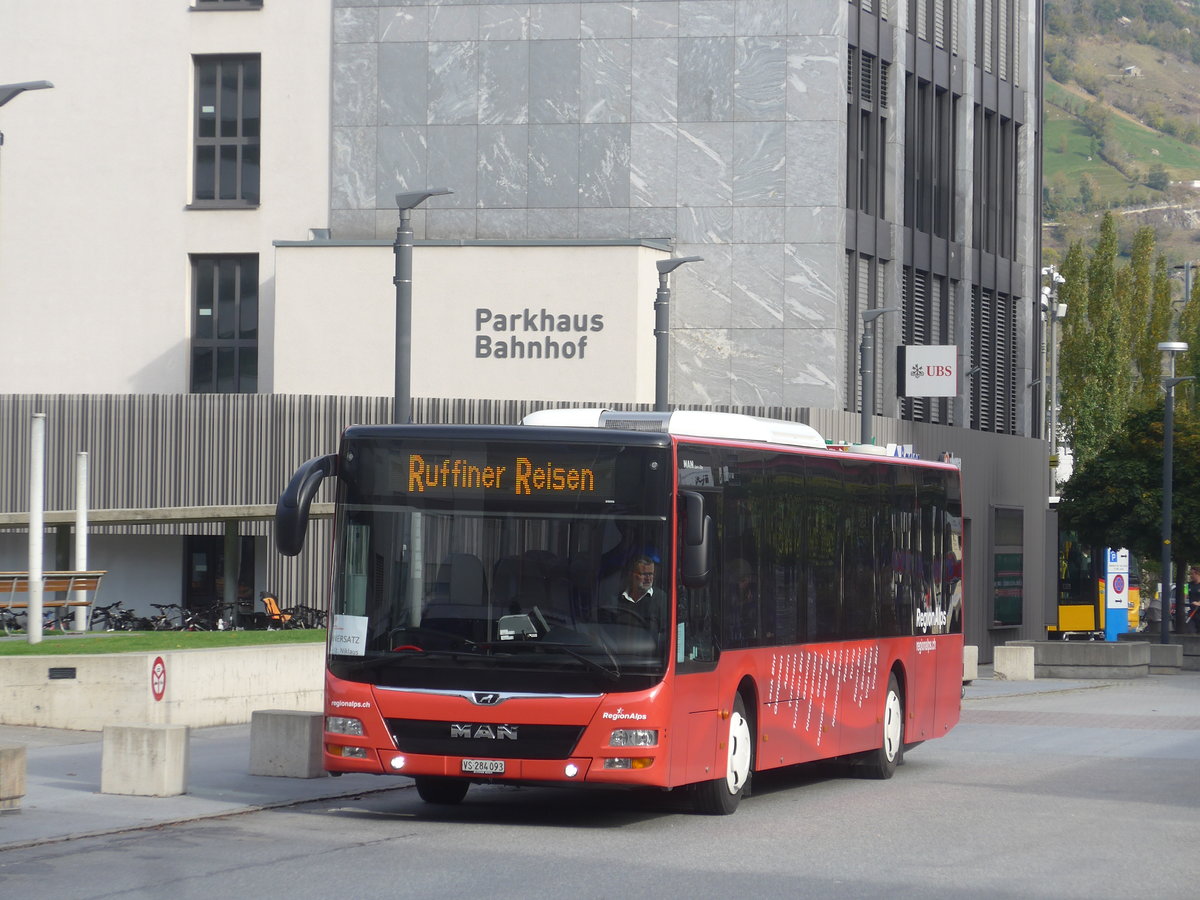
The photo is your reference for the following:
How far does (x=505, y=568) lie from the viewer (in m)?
13.8

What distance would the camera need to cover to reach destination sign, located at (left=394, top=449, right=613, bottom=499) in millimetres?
13938

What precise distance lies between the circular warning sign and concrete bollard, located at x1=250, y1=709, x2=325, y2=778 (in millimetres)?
2111

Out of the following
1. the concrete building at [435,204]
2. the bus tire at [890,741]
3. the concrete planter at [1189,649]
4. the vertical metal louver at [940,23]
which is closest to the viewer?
the bus tire at [890,741]

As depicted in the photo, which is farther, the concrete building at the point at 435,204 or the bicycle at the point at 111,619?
the concrete building at the point at 435,204

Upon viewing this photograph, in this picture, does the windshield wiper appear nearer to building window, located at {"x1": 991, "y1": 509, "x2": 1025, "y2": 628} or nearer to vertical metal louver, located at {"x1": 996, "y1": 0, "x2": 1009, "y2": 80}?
building window, located at {"x1": 991, "y1": 509, "x2": 1025, "y2": 628}

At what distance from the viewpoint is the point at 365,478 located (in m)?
14.2

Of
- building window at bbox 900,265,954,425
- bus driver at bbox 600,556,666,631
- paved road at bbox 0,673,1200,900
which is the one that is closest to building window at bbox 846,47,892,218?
building window at bbox 900,265,954,425

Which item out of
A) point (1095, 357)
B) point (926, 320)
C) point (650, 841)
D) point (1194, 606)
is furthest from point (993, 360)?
point (650, 841)

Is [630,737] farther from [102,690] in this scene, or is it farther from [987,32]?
[987,32]

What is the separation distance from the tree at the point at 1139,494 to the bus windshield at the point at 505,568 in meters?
40.1

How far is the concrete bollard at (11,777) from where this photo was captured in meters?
14.0

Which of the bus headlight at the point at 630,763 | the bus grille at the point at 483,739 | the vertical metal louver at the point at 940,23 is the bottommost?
the bus headlight at the point at 630,763

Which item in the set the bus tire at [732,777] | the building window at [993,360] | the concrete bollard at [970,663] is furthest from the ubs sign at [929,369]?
the bus tire at [732,777]

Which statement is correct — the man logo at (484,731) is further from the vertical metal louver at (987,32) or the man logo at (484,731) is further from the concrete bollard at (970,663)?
the vertical metal louver at (987,32)
